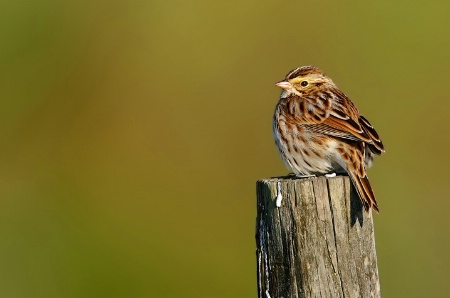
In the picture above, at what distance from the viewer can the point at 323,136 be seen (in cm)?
801

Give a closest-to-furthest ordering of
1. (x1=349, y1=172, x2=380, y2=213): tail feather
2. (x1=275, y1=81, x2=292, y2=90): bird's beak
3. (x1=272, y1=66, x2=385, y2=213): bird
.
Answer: (x1=349, y1=172, x2=380, y2=213): tail feather
(x1=272, y1=66, x2=385, y2=213): bird
(x1=275, y1=81, x2=292, y2=90): bird's beak

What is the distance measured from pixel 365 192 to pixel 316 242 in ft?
2.07

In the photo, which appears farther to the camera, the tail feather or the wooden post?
the tail feather

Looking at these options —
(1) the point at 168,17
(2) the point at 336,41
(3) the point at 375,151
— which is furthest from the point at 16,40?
(3) the point at 375,151

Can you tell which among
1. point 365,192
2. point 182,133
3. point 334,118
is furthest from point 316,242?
point 182,133

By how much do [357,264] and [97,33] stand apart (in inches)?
595

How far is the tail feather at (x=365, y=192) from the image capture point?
6.53 metres

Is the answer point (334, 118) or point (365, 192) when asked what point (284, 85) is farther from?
point (365, 192)

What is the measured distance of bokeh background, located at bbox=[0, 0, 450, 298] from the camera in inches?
592

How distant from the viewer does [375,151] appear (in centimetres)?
783

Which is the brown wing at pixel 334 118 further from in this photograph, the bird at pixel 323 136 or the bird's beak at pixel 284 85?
the bird's beak at pixel 284 85

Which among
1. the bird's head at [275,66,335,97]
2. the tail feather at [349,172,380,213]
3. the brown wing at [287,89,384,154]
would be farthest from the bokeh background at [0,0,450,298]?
the tail feather at [349,172,380,213]

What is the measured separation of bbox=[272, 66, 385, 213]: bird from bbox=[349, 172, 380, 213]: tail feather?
26 cm

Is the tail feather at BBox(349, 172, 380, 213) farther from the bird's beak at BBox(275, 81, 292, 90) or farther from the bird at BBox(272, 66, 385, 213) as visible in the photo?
the bird's beak at BBox(275, 81, 292, 90)
